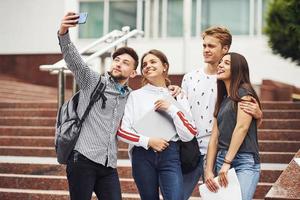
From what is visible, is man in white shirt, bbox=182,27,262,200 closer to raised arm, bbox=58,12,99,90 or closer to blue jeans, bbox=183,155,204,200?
blue jeans, bbox=183,155,204,200

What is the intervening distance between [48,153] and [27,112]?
2.38m

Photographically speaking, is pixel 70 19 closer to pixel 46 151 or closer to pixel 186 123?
pixel 186 123

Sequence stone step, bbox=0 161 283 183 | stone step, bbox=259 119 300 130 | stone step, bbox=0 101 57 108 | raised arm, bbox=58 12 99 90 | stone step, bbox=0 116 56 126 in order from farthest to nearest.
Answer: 1. stone step, bbox=0 101 57 108
2. stone step, bbox=0 116 56 126
3. stone step, bbox=259 119 300 130
4. stone step, bbox=0 161 283 183
5. raised arm, bbox=58 12 99 90

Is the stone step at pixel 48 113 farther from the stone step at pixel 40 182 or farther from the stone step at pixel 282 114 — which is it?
the stone step at pixel 40 182

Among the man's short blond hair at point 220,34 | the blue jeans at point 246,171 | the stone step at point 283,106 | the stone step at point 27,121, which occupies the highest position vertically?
the man's short blond hair at point 220,34

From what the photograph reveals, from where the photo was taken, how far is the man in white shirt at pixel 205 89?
4070mm

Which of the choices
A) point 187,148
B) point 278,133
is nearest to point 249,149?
point 187,148

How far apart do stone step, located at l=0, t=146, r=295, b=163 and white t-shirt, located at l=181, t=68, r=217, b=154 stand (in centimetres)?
345

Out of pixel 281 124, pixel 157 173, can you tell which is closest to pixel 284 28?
pixel 281 124

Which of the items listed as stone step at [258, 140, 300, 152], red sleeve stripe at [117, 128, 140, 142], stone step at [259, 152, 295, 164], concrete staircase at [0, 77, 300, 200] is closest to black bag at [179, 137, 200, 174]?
red sleeve stripe at [117, 128, 140, 142]

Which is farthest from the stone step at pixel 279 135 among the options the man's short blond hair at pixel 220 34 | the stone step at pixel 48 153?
the man's short blond hair at pixel 220 34

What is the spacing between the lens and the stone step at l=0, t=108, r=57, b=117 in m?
10.1

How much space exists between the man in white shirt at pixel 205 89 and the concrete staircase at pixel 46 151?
208 centimetres

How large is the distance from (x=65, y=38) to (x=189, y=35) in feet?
Answer: 40.1
